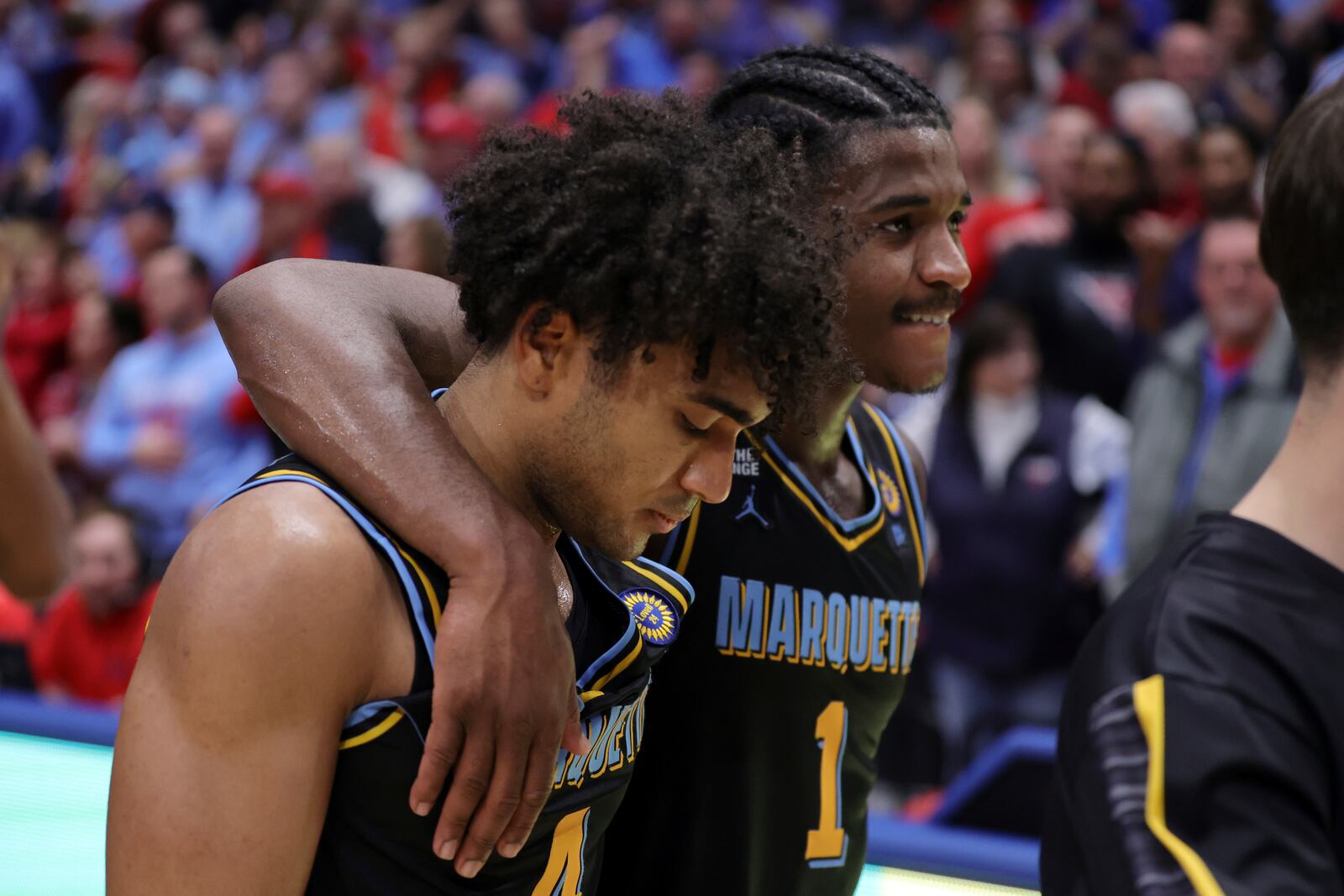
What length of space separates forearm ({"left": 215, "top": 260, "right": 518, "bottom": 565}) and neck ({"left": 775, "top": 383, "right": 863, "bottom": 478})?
554mm

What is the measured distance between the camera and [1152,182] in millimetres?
5770

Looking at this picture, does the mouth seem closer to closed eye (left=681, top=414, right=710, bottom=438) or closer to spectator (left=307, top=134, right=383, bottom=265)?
closed eye (left=681, top=414, right=710, bottom=438)

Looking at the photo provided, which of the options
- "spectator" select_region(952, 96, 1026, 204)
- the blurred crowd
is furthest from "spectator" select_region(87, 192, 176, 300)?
"spectator" select_region(952, 96, 1026, 204)

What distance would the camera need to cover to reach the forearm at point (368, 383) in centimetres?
157

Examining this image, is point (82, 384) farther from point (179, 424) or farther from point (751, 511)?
point (751, 511)

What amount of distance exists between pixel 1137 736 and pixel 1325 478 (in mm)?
284

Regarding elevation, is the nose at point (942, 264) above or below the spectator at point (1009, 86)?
above

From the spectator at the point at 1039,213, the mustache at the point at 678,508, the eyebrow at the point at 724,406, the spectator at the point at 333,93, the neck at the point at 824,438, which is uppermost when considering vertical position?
the eyebrow at the point at 724,406

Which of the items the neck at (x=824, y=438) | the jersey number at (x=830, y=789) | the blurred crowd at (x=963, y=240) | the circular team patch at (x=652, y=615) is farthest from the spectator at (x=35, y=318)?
the circular team patch at (x=652, y=615)

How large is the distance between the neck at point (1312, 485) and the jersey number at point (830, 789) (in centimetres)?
100

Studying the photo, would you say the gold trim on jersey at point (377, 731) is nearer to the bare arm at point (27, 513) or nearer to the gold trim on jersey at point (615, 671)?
the gold trim on jersey at point (615, 671)

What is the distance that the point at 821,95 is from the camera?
2.21 metres

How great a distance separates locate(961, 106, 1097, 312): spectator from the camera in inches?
225

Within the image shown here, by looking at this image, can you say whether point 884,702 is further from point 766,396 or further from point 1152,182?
point 1152,182
